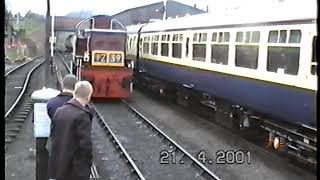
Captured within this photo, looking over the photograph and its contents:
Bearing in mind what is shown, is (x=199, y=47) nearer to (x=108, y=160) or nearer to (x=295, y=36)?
(x=108, y=160)

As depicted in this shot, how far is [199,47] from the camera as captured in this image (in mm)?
14766

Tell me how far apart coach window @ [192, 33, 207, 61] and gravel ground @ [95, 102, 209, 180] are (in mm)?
2290

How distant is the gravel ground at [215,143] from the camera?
369 inches

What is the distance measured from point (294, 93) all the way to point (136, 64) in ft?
56.9

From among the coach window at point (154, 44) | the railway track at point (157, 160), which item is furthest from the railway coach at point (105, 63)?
the railway track at point (157, 160)

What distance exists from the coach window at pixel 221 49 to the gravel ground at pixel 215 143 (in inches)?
69.0

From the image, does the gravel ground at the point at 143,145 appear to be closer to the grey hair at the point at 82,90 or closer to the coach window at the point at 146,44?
the grey hair at the point at 82,90

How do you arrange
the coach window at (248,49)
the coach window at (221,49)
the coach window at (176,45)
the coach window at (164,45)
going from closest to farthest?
the coach window at (248,49)
the coach window at (221,49)
the coach window at (176,45)
the coach window at (164,45)

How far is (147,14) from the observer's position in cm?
5797

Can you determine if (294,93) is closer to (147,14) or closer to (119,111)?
(119,111)

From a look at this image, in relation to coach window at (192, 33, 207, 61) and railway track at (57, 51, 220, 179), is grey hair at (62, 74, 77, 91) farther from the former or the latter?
coach window at (192, 33, 207, 61)

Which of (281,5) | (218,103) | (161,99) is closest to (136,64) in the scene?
(161,99)

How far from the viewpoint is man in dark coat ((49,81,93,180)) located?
4.90 meters

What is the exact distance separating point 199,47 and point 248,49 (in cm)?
381
